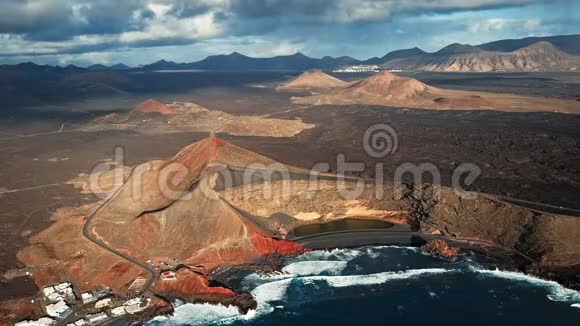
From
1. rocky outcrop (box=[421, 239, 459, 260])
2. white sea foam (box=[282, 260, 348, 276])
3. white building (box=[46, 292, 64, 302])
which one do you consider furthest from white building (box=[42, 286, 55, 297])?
rocky outcrop (box=[421, 239, 459, 260])

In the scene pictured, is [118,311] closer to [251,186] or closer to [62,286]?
[62,286]

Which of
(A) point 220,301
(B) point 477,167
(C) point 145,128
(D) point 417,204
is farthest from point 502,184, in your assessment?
(C) point 145,128

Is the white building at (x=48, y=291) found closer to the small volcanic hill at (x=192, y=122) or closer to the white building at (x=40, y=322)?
the white building at (x=40, y=322)

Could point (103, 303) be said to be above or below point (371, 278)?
above

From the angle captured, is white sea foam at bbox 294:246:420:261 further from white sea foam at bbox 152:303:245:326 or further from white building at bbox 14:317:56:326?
white building at bbox 14:317:56:326

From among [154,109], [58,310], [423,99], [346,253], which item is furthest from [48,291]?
[423,99]

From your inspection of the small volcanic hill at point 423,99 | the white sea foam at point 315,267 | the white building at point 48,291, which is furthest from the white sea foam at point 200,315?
the small volcanic hill at point 423,99
